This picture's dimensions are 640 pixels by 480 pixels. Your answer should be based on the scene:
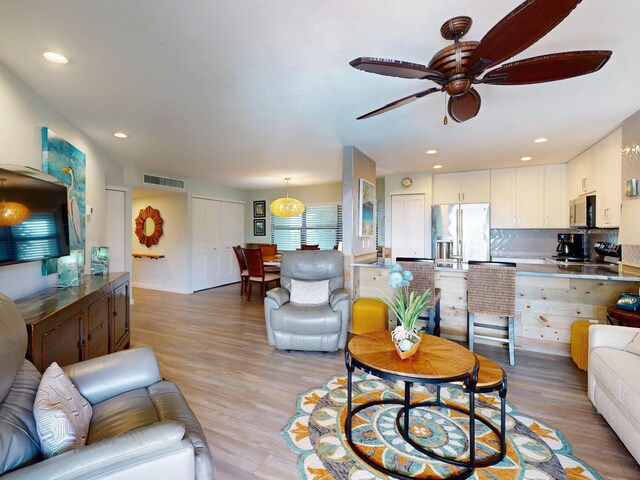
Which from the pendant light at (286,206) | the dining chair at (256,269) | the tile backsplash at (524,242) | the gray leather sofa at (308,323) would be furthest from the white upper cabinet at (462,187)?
the dining chair at (256,269)

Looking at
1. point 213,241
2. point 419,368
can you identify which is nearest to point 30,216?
point 419,368

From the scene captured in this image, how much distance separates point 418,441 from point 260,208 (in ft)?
22.2

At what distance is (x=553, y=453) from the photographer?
176 centimetres

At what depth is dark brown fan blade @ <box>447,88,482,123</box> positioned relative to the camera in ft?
5.84

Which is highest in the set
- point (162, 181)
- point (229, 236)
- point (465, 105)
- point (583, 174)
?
point (162, 181)

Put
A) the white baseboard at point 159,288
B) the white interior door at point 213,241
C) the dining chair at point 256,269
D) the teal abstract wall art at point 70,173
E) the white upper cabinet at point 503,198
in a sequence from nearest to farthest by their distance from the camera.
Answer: the teal abstract wall art at point 70,173 → the white upper cabinet at point 503,198 → the dining chair at point 256,269 → the white baseboard at point 159,288 → the white interior door at point 213,241

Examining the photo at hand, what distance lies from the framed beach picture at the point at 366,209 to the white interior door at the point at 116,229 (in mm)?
4005

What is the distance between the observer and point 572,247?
479cm

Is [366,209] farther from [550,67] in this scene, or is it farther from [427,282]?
[550,67]

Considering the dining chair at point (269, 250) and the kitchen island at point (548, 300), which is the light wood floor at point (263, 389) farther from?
the dining chair at point (269, 250)

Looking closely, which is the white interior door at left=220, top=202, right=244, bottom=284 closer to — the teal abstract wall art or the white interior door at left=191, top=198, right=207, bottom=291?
the white interior door at left=191, top=198, right=207, bottom=291

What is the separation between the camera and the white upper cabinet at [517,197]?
16.2ft

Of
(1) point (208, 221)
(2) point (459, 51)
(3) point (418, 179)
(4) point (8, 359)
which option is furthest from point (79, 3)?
(1) point (208, 221)

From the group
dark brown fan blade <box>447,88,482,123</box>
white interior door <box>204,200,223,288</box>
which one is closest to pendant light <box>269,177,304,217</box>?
white interior door <box>204,200,223,288</box>
